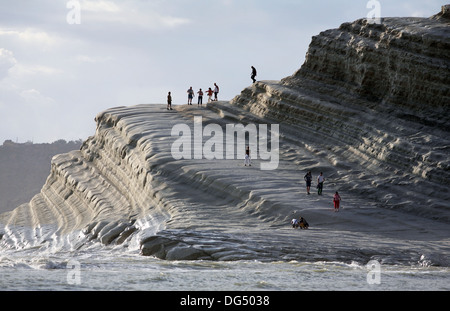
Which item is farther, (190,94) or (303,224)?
(190,94)

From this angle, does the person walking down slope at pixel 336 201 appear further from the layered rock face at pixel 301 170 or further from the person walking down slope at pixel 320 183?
the person walking down slope at pixel 320 183

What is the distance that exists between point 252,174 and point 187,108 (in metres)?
10.7

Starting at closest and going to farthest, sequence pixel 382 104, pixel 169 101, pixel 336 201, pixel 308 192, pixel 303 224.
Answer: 1. pixel 303 224
2. pixel 336 201
3. pixel 308 192
4. pixel 382 104
5. pixel 169 101

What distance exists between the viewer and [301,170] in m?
26.6

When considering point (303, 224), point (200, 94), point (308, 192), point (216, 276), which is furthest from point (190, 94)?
point (216, 276)

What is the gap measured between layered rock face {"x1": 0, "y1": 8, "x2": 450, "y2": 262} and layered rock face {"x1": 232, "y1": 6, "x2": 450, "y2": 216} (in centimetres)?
5

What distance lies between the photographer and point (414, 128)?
1002 inches

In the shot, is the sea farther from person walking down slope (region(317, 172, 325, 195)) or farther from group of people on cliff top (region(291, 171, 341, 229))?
person walking down slope (region(317, 172, 325, 195))

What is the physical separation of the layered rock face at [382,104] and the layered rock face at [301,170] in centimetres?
5

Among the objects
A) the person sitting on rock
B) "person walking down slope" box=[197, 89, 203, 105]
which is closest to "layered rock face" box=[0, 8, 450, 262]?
the person sitting on rock

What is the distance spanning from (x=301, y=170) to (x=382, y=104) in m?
3.94

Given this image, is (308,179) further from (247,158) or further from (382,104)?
(382,104)

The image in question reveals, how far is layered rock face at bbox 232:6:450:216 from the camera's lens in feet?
78.4
